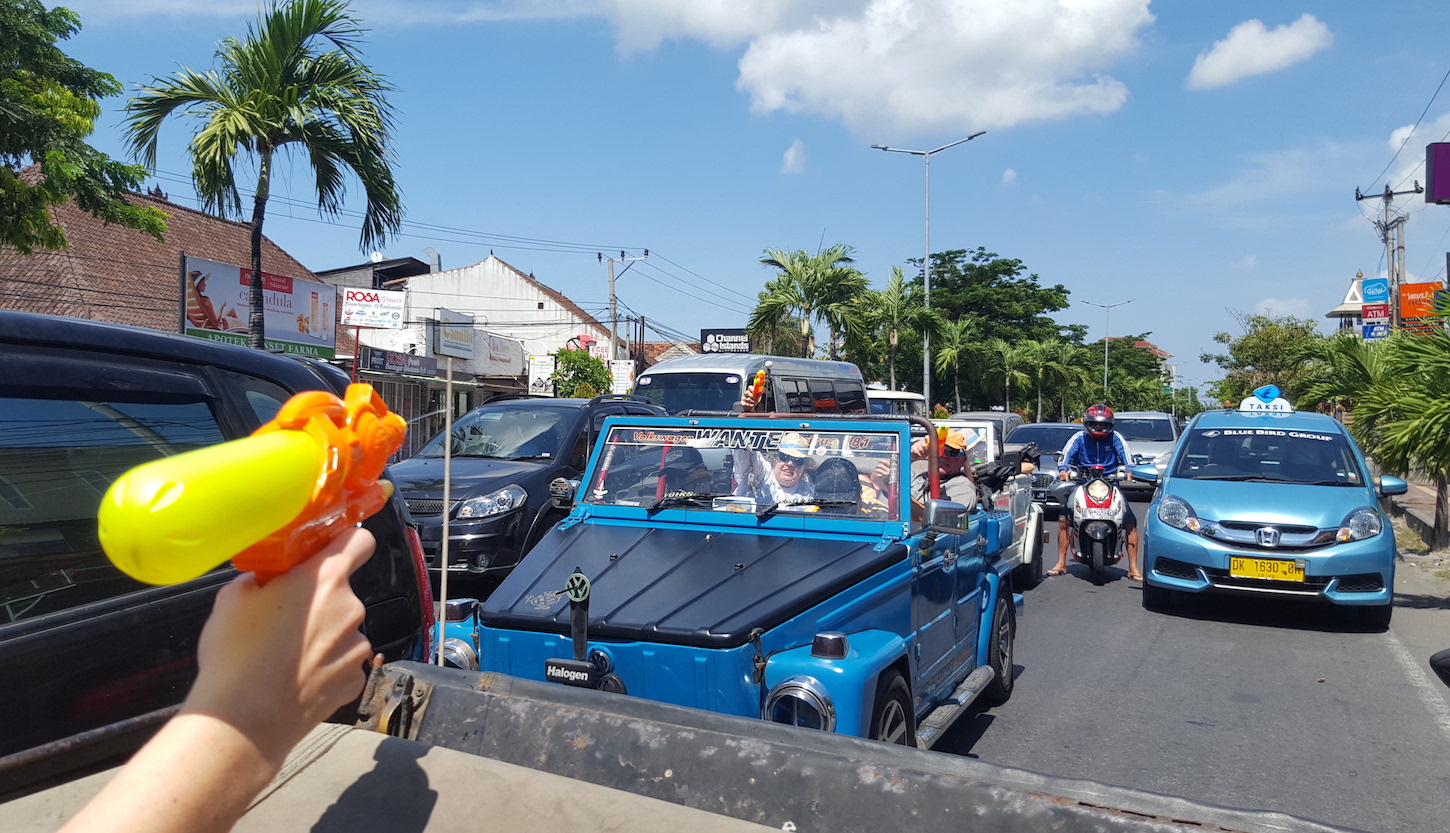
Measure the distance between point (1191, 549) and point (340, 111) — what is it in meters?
8.66

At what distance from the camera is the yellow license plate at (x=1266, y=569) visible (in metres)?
7.84

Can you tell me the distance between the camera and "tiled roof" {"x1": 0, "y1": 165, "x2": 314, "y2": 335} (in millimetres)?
20797

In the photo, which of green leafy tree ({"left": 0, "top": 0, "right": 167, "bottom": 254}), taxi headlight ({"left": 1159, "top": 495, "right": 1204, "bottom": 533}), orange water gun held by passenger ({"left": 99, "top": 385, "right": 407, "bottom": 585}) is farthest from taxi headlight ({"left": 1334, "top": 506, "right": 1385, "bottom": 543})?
green leafy tree ({"left": 0, "top": 0, "right": 167, "bottom": 254})

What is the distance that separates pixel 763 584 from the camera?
4.02 meters

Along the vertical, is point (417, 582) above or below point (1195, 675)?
above

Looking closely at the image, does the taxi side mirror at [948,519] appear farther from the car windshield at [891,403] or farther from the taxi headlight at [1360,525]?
the car windshield at [891,403]

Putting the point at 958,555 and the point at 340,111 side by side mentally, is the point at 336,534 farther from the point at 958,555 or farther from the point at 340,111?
the point at 340,111

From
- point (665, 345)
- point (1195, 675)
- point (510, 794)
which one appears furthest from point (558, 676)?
point (665, 345)

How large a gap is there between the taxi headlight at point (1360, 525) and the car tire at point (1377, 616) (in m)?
0.63

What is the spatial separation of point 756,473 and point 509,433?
17.4ft

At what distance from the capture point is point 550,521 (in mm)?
9086

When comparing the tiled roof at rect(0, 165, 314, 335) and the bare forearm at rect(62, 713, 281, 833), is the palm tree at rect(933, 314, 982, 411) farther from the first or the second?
the bare forearm at rect(62, 713, 281, 833)

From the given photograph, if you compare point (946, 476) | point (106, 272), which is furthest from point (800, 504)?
point (106, 272)

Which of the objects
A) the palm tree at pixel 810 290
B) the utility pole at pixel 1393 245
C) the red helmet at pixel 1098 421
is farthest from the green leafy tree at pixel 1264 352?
the red helmet at pixel 1098 421
